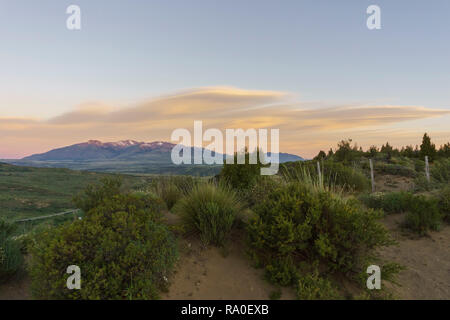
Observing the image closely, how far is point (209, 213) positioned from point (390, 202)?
7.15 meters

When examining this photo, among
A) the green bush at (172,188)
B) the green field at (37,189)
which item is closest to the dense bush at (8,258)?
the green bush at (172,188)

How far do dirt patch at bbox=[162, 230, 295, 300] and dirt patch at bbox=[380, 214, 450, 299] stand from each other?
2435mm

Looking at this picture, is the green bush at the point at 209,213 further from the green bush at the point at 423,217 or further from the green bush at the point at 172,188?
the green bush at the point at 423,217

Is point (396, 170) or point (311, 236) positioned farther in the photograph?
point (396, 170)

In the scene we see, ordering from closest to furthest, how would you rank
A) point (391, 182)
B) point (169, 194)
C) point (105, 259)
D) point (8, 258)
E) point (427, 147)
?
point (105, 259), point (8, 258), point (169, 194), point (391, 182), point (427, 147)

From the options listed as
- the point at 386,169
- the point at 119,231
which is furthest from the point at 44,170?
the point at 119,231

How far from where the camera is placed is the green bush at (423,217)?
8.38m

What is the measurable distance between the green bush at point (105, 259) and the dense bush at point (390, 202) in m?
8.05

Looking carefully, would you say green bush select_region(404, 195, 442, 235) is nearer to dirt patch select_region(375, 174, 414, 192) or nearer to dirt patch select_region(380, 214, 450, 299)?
dirt patch select_region(380, 214, 450, 299)

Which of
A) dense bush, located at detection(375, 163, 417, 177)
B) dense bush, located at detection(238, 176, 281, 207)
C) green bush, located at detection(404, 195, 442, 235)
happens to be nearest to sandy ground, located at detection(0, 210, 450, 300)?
dense bush, located at detection(238, 176, 281, 207)

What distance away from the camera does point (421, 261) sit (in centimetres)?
685

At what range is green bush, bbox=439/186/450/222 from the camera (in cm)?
909

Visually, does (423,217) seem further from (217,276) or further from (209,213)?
(217,276)

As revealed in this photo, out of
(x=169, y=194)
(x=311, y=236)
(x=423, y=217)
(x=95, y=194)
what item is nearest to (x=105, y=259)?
(x=95, y=194)
